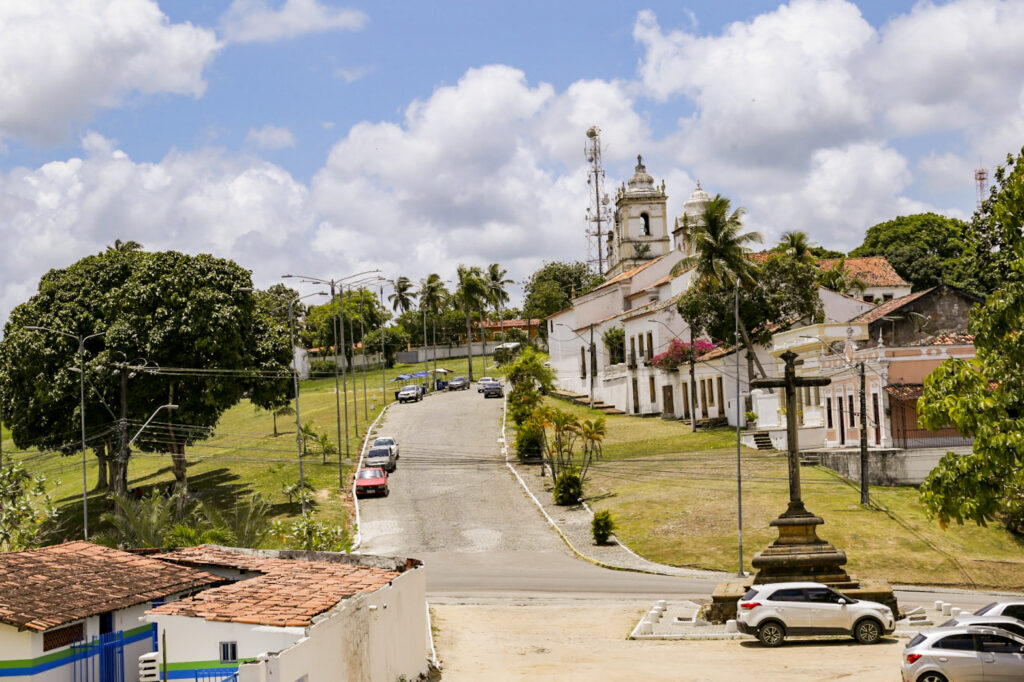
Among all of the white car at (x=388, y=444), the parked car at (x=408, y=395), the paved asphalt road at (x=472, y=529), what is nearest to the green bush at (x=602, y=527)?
the paved asphalt road at (x=472, y=529)

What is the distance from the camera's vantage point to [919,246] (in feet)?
359

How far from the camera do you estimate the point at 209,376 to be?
173 feet

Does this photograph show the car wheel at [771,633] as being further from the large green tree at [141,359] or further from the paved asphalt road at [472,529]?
the large green tree at [141,359]

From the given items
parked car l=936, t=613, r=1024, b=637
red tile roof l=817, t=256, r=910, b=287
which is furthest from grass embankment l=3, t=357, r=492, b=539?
red tile roof l=817, t=256, r=910, b=287

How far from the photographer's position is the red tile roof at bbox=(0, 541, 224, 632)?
17.3 metres

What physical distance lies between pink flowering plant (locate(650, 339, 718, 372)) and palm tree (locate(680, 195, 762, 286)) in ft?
17.4

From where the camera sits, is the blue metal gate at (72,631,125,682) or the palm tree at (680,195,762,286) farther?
the palm tree at (680,195,762,286)

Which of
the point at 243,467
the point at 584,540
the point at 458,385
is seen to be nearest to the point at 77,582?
the point at 584,540

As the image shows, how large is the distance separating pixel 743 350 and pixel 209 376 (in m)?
30.2

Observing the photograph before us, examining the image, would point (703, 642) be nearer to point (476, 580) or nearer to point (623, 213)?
point (476, 580)

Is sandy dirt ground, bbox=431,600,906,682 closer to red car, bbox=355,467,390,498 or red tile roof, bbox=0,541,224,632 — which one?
red tile roof, bbox=0,541,224,632

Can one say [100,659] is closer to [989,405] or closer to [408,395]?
[989,405]

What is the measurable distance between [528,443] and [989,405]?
41.4 m

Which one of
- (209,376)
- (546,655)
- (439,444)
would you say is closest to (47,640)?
(546,655)
